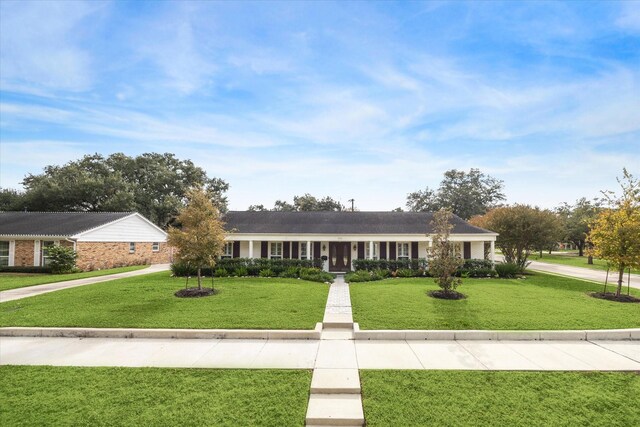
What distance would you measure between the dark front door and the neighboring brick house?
54.8 ft

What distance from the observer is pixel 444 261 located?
11492mm

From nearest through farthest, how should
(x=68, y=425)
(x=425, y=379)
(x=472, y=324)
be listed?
1. (x=68, y=425)
2. (x=425, y=379)
3. (x=472, y=324)

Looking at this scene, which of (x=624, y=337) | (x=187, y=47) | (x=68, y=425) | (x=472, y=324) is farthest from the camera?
(x=187, y=47)

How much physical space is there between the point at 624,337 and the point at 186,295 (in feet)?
43.6

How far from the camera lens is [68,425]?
12.5 feet

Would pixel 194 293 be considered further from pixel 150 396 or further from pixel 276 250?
pixel 276 250

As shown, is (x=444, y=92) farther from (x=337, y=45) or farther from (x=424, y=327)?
(x=424, y=327)

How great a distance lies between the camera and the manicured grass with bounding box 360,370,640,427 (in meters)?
3.97

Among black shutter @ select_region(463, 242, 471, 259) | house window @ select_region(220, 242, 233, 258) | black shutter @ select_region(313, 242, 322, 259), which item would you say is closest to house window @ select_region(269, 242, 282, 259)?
black shutter @ select_region(313, 242, 322, 259)

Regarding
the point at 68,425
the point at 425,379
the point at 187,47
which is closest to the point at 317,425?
the point at 425,379

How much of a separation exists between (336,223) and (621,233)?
15.4m

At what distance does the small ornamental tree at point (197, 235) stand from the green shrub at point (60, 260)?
12565 mm

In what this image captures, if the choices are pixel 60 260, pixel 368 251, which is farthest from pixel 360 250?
pixel 60 260

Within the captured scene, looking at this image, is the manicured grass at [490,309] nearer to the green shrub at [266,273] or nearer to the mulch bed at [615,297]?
the mulch bed at [615,297]
